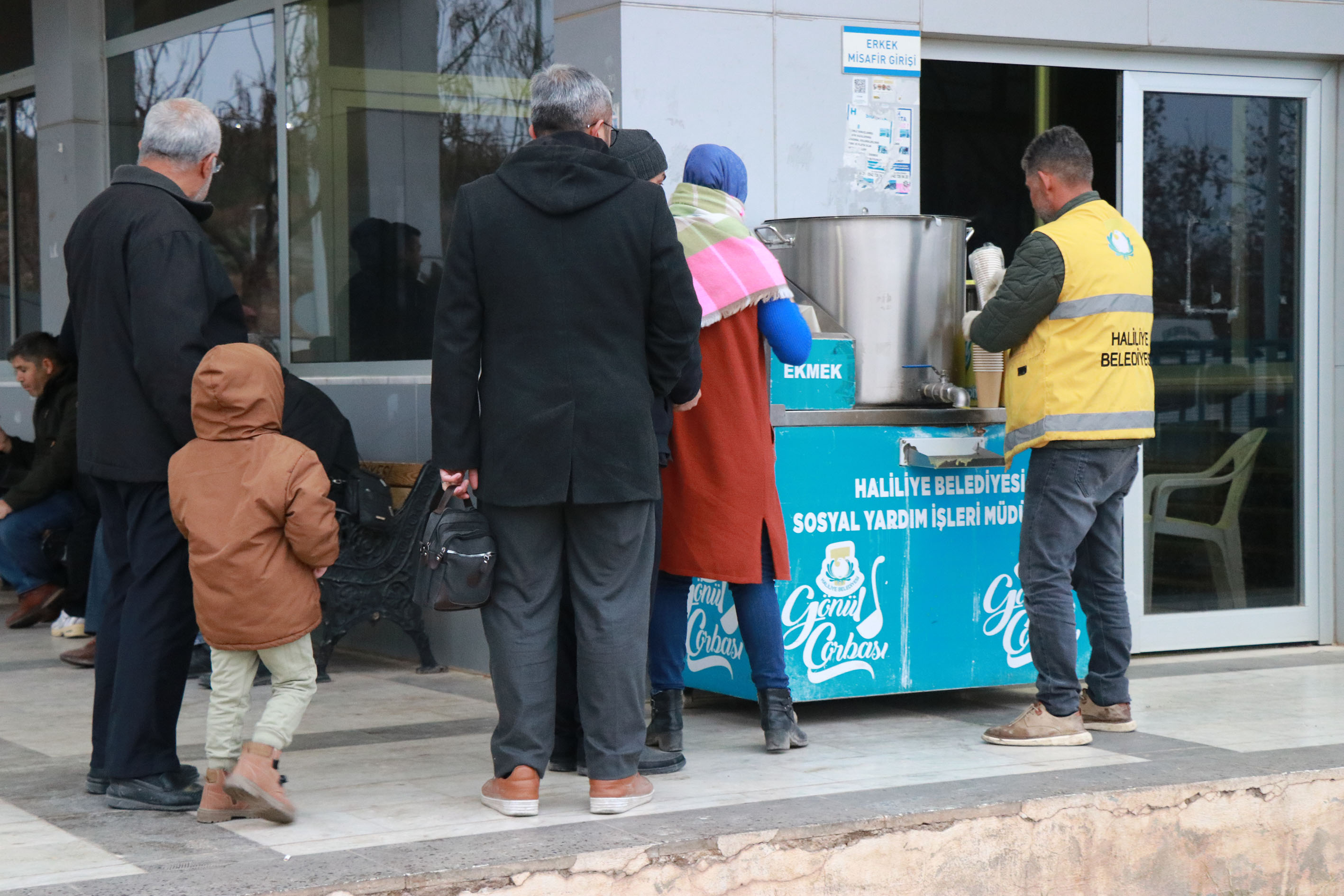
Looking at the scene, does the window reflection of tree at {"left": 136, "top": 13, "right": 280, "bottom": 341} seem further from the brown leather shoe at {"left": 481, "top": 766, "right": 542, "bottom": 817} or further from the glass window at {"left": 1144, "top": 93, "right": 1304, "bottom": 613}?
the brown leather shoe at {"left": 481, "top": 766, "right": 542, "bottom": 817}

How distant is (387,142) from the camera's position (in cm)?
707

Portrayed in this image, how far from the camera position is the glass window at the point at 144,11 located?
8.32 m

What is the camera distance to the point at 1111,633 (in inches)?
193

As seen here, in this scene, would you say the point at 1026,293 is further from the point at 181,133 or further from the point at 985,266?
the point at 181,133

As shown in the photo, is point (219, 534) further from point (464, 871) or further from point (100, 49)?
point (100, 49)

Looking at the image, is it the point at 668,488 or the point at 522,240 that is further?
the point at 668,488

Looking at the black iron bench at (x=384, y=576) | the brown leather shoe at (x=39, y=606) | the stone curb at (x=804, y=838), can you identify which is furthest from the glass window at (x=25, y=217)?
the stone curb at (x=804, y=838)

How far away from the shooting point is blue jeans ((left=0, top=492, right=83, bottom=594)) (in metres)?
7.71

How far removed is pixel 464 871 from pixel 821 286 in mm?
2512

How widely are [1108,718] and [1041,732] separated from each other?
1.18ft

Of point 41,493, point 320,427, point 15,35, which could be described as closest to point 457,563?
point 320,427

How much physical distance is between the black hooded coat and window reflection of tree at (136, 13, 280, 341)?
4.11m

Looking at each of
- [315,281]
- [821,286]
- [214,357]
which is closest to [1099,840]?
[821,286]

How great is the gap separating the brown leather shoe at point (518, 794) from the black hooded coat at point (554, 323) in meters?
0.64
